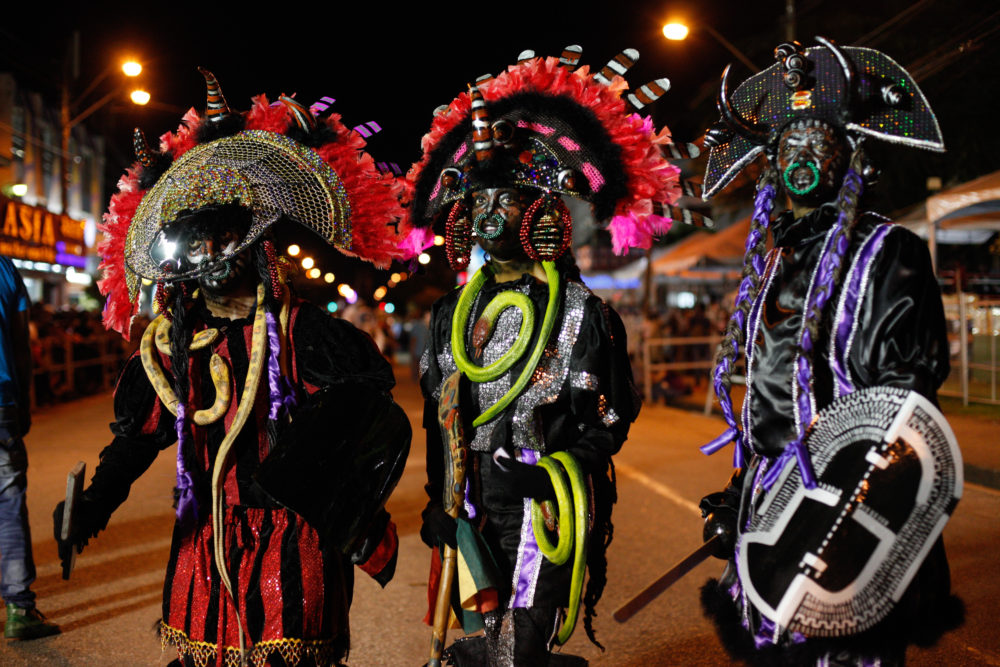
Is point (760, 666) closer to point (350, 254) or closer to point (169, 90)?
point (350, 254)

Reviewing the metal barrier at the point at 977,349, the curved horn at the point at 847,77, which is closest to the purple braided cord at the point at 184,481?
the curved horn at the point at 847,77

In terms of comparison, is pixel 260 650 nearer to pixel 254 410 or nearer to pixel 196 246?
pixel 254 410

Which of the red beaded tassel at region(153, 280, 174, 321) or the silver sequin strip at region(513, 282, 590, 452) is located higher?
the red beaded tassel at region(153, 280, 174, 321)

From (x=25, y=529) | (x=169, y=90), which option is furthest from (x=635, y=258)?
(x=25, y=529)

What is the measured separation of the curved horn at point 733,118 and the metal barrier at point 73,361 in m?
14.0

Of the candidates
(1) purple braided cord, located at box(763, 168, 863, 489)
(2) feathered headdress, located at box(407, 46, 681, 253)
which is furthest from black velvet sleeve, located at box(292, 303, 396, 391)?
(1) purple braided cord, located at box(763, 168, 863, 489)

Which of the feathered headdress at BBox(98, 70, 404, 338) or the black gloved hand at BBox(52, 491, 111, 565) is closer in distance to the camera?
the black gloved hand at BBox(52, 491, 111, 565)

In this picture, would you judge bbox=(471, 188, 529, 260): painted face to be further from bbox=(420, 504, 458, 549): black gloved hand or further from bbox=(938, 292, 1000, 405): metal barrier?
bbox=(938, 292, 1000, 405): metal barrier

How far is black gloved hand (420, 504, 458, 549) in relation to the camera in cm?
322

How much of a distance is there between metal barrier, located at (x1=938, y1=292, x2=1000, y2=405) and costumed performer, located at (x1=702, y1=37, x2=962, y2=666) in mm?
10172

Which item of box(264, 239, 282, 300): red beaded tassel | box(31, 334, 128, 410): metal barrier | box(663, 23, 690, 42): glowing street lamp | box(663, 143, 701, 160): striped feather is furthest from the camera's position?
box(31, 334, 128, 410): metal barrier

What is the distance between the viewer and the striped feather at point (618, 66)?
3439 mm

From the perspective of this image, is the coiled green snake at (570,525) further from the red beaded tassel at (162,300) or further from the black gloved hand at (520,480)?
the red beaded tassel at (162,300)

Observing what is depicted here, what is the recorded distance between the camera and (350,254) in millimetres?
3293
